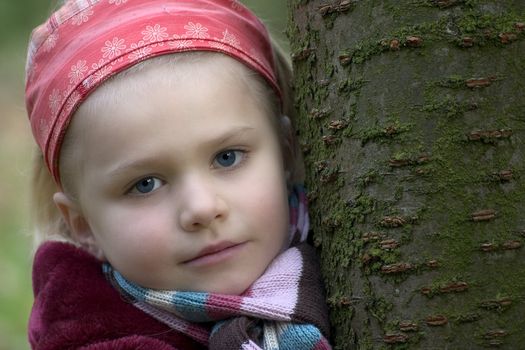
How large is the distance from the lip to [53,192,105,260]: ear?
0.37 meters

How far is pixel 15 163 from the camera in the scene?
265 inches

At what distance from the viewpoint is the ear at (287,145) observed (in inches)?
82.0

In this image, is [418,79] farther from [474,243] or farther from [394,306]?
[394,306]

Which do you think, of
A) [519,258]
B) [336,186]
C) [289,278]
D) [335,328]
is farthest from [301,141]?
[519,258]

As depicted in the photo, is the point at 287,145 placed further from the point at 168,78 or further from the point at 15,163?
the point at 15,163

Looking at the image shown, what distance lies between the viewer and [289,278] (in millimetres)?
1793

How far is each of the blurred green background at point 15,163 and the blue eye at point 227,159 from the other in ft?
2.09

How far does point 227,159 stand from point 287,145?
0.95ft

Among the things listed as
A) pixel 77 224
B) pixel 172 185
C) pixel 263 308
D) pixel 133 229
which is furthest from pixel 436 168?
pixel 77 224

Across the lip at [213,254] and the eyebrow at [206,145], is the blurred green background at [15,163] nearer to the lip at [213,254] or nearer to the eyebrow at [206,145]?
the eyebrow at [206,145]

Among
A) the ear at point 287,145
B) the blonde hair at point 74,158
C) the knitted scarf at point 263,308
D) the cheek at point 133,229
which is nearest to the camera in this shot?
the knitted scarf at point 263,308

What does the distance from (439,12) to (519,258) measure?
0.48 m

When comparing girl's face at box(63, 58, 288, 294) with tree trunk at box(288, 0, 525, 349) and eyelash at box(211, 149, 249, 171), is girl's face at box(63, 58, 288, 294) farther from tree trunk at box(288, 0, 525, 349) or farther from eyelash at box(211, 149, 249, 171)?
tree trunk at box(288, 0, 525, 349)

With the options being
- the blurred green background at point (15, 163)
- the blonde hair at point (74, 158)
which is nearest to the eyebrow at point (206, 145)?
the blonde hair at point (74, 158)
